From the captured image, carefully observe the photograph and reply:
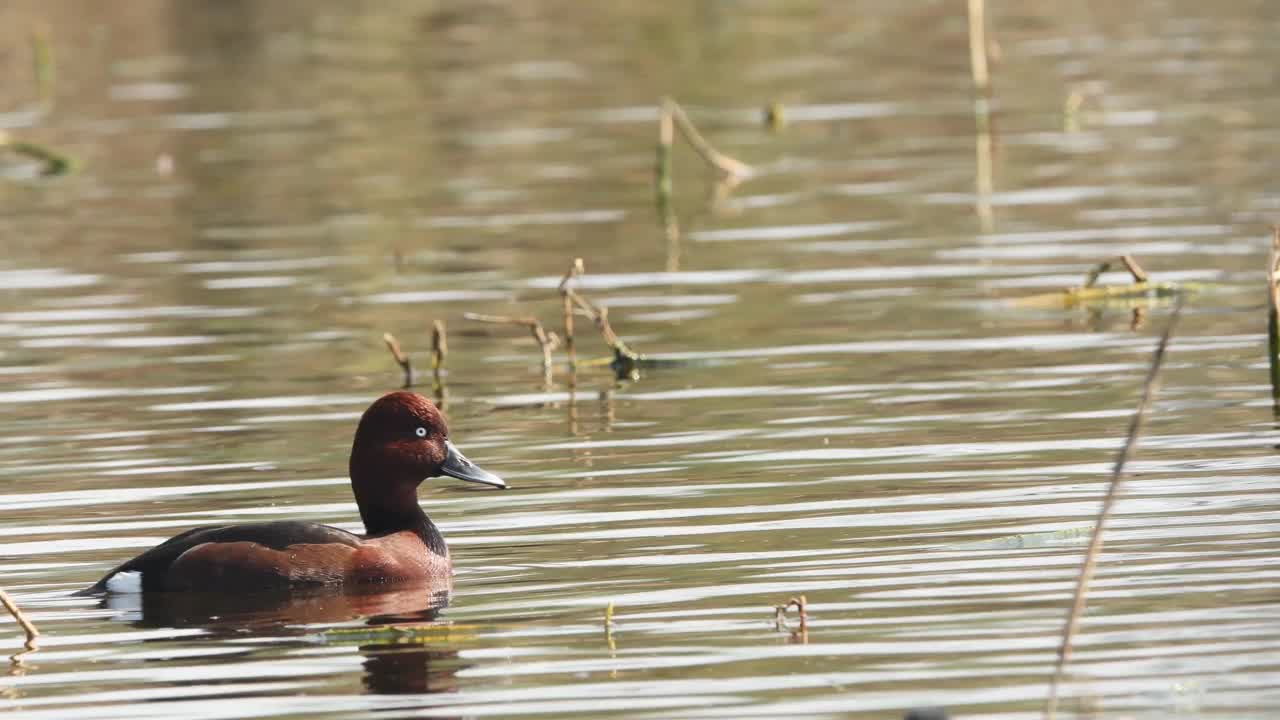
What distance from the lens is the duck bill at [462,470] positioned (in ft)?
32.6

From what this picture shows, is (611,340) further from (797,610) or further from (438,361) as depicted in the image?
(797,610)

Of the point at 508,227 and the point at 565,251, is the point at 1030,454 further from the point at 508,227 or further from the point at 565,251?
the point at 508,227

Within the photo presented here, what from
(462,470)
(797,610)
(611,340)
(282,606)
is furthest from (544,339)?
(797,610)

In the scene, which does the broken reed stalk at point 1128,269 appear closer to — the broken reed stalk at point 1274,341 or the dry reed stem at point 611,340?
the broken reed stalk at point 1274,341

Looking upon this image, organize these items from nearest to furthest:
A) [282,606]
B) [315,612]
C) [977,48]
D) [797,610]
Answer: [797,610] → [315,612] → [282,606] → [977,48]

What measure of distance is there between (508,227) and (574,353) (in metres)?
5.07

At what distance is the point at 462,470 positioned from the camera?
32.8 feet

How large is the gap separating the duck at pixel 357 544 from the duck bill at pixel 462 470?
0.06ft

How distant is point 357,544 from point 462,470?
0.80m

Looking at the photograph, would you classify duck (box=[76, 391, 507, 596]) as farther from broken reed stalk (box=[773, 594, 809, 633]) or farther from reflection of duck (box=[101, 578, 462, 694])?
broken reed stalk (box=[773, 594, 809, 633])

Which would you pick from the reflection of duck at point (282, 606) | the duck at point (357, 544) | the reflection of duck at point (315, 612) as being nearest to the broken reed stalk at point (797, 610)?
the reflection of duck at point (315, 612)

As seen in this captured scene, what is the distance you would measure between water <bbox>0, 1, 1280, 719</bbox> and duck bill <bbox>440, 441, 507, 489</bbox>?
0.27 m

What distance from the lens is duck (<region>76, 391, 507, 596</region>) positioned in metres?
9.09

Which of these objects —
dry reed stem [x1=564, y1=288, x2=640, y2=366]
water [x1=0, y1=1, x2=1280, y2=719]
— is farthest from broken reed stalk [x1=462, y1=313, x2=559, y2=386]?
dry reed stem [x1=564, y1=288, x2=640, y2=366]
